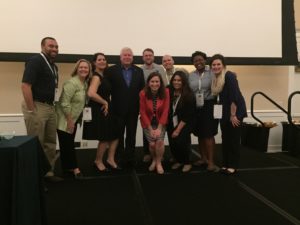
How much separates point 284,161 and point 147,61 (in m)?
2.42

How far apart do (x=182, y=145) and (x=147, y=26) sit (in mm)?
2313

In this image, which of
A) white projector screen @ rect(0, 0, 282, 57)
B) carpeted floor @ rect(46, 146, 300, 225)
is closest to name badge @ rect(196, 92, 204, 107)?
carpeted floor @ rect(46, 146, 300, 225)

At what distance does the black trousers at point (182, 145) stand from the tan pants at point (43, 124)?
1389 mm

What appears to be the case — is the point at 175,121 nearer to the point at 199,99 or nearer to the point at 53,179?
the point at 199,99

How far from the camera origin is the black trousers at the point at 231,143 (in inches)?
135

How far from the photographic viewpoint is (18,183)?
1.63 metres

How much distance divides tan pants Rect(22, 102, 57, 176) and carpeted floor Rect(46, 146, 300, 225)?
44cm

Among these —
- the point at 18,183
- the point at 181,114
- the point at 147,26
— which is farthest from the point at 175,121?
the point at 18,183

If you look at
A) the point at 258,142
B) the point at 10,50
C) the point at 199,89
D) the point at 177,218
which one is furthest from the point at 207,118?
the point at 10,50

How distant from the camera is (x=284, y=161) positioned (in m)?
4.28

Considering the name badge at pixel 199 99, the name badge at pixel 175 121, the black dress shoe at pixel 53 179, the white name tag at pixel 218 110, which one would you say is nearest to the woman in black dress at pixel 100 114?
the black dress shoe at pixel 53 179

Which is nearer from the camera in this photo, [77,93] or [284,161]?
[77,93]

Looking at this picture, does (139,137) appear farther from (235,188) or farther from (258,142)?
(235,188)

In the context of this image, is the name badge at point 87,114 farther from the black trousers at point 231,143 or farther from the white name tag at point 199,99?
the black trousers at point 231,143
